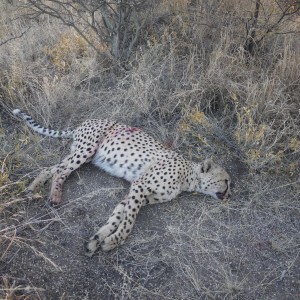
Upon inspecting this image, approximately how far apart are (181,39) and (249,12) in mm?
846

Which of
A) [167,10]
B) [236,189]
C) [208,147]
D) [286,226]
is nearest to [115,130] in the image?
[208,147]

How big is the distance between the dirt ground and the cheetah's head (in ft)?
0.25

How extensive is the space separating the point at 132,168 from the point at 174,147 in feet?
1.86

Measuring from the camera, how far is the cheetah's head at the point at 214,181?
3.52 m

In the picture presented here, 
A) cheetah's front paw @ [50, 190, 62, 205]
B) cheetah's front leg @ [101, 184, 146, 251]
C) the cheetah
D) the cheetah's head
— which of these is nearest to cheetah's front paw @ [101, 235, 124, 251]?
cheetah's front leg @ [101, 184, 146, 251]

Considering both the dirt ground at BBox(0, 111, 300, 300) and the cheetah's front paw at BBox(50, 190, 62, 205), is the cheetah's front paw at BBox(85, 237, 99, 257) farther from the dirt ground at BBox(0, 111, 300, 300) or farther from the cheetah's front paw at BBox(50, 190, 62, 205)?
the cheetah's front paw at BBox(50, 190, 62, 205)

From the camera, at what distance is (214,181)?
11.6ft

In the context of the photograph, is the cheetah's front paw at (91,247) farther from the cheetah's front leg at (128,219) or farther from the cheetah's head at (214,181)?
the cheetah's head at (214,181)

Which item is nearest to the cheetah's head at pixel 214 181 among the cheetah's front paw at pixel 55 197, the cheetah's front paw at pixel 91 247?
the cheetah's front paw at pixel 91 247

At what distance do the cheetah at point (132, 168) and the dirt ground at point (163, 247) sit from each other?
98mm

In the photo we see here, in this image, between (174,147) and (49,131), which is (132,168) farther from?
(49,131)

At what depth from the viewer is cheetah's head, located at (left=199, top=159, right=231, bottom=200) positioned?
352 centimetres

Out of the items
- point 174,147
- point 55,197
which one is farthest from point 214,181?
point 55,197

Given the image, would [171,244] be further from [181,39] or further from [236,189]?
[181,39]
